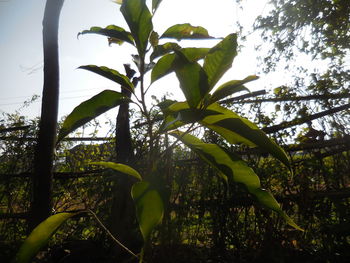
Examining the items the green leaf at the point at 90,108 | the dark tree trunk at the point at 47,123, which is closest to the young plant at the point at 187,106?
the green leaf at the point at 90,108

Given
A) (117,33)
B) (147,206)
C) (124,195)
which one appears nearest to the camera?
(147,206)

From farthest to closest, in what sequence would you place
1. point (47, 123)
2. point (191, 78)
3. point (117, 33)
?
point (47, 123) < point (117, 33) < point (191, 78)

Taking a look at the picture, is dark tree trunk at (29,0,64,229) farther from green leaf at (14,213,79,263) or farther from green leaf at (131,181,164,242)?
green leaf at (131,181,164,242)

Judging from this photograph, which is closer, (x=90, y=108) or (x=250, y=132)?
(x=250, y=132)

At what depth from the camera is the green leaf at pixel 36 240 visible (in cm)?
62

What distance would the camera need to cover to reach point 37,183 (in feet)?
7.44

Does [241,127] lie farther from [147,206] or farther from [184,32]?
[184,32]

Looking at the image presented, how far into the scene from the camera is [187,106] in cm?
74

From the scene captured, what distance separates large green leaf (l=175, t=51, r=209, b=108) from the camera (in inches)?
24.0

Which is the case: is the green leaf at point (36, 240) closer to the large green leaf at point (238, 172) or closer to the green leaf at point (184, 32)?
the large green leaf at point (238, 172)

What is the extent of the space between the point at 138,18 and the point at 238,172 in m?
0.60

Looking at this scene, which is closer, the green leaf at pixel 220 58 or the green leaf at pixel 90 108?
the green leaf at pixel 220 58

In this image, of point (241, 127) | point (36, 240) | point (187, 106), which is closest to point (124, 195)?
point (36, 240)

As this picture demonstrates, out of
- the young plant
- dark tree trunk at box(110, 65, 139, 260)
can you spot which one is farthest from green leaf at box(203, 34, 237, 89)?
dark tree trunk at box(110, 65, 139, 260)
